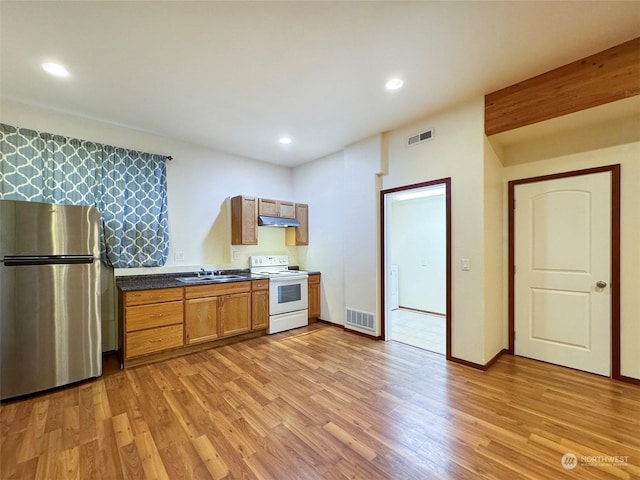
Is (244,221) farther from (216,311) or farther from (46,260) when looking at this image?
(46,260)

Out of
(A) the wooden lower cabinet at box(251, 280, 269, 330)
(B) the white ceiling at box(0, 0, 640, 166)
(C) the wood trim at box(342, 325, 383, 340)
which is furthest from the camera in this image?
(A) the wooden lower cabinet at box(251, 280, 269, 330)

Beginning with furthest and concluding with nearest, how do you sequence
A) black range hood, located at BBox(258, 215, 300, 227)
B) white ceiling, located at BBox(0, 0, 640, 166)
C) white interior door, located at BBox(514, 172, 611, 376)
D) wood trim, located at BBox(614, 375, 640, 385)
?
1. black range hood, located at BBox(258, 215, 300, 227)
2. white interior door, located at BBox(514, 172, 611, 376)
3. wood trim, located at BBox(614, 375, 640, 385)
4. white ceiling, located at BBox(0, 0, 640, 166)

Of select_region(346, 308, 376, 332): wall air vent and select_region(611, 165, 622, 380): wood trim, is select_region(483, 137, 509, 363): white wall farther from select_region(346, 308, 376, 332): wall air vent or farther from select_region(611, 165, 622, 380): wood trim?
select_region(346, 308, 376, 332): wall air vent

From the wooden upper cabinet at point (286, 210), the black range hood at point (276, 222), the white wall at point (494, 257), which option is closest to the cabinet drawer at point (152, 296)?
the black range hood at point (276, 222)

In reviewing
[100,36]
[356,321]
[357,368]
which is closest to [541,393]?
[357,368]

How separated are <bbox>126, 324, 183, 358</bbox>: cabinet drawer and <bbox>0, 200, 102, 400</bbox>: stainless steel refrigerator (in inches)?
11.4

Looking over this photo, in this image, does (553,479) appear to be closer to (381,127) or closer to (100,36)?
(381,127)

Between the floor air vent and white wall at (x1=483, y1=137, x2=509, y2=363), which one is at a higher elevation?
white wall at (x1=483, y1=137, x2=509, y2=363)

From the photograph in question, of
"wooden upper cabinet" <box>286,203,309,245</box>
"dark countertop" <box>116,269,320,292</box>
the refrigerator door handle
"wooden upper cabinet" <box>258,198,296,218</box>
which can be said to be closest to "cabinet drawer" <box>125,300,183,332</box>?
"dark countertop" <box>116,269,320,292</box>

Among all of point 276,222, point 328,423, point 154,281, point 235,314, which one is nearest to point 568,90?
point 328,423

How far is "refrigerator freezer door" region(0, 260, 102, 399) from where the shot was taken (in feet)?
7.97

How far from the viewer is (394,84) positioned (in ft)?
8.87

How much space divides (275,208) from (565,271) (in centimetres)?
394

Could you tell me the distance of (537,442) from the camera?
6.13 ft
